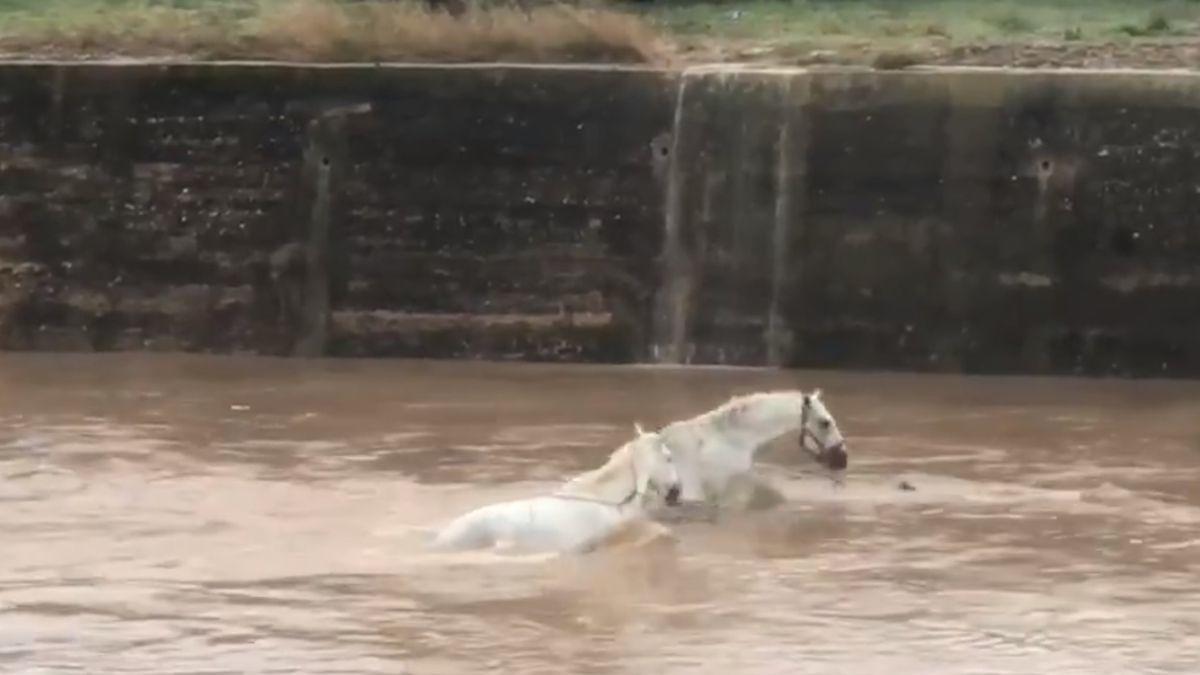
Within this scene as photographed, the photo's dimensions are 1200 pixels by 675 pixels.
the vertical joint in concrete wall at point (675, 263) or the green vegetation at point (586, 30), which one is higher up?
the green vegetation at point (586, 30)

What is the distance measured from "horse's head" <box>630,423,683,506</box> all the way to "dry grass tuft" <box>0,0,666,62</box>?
8.47 metres

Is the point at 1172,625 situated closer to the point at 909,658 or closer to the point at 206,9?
the point at 909,658

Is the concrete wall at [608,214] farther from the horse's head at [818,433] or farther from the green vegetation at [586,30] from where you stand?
the horse's head at [818,433]

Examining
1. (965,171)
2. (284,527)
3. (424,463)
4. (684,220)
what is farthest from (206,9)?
(284,527)

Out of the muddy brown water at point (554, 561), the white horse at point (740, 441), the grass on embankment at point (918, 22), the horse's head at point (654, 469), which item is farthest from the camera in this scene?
the grass on embankment at point (918, 22)

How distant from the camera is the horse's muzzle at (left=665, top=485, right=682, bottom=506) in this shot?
1093 cm

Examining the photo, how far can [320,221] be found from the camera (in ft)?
60.0

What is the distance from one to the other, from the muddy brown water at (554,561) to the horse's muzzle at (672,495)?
158mm

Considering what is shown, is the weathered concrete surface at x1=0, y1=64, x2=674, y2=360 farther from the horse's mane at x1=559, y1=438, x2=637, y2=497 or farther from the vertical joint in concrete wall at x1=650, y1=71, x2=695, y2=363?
the horse's mane at x1=559, y1=438, x2=637, y2=497

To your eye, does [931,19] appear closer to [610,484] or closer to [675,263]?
[675,263]

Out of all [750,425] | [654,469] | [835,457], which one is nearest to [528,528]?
[654,469]

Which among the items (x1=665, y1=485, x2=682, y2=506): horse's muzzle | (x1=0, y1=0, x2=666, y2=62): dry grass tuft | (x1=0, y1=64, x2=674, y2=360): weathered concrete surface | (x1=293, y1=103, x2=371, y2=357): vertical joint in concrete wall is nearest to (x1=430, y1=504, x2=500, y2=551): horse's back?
(x1=665, y1=485, x2=682, y2=506): horse's muzzle

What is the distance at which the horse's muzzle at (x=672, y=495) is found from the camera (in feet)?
35.9

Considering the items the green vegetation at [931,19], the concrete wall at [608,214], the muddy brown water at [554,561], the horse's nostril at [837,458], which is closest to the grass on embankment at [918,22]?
the green vegetation at [931,19]
